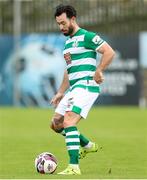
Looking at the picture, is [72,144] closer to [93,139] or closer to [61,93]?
[61,93]

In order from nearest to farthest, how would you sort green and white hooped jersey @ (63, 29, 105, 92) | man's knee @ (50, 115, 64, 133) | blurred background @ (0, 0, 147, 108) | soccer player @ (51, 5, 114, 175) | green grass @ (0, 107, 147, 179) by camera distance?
soccer player @ (51, 5, 114, 175) < green and white hooped jersey @ (63, 29, 105, 92) < green grass @ (0, 107, 147, 179) < man's knee @ (50, 115, 64, 133) < blurred background @ (0, 0, 147, 108)

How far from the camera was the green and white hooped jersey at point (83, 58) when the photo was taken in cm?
1131

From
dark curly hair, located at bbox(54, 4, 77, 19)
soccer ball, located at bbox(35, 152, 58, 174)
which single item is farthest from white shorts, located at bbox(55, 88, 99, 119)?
dark curly hair, located at bbox(54, 4, 77, 19)

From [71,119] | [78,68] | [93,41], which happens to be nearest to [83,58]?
[78,68]

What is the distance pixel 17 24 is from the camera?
34.8 m

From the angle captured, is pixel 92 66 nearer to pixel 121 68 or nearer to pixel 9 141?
pixel 9 141

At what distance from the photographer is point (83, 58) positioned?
1137 centimetres

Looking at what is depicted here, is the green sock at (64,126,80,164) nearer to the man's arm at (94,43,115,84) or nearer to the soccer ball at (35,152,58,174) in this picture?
the soccer ball at (35,152,58,174)

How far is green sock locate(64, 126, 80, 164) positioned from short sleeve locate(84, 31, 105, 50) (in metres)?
1.12

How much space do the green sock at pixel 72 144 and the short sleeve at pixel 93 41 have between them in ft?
3.68

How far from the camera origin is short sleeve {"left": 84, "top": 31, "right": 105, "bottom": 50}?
11.2m

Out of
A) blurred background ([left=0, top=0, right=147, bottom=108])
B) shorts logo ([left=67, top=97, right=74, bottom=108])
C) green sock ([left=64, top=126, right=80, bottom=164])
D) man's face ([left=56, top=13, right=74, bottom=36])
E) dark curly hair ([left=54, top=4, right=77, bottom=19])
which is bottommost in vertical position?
blurred background ([left=0, top=0, right=147, bottom=108])

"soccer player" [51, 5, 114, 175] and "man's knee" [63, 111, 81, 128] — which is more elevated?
"soccer player" [51, 5, 114, 175]

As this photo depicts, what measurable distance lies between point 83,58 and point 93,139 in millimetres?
6951
